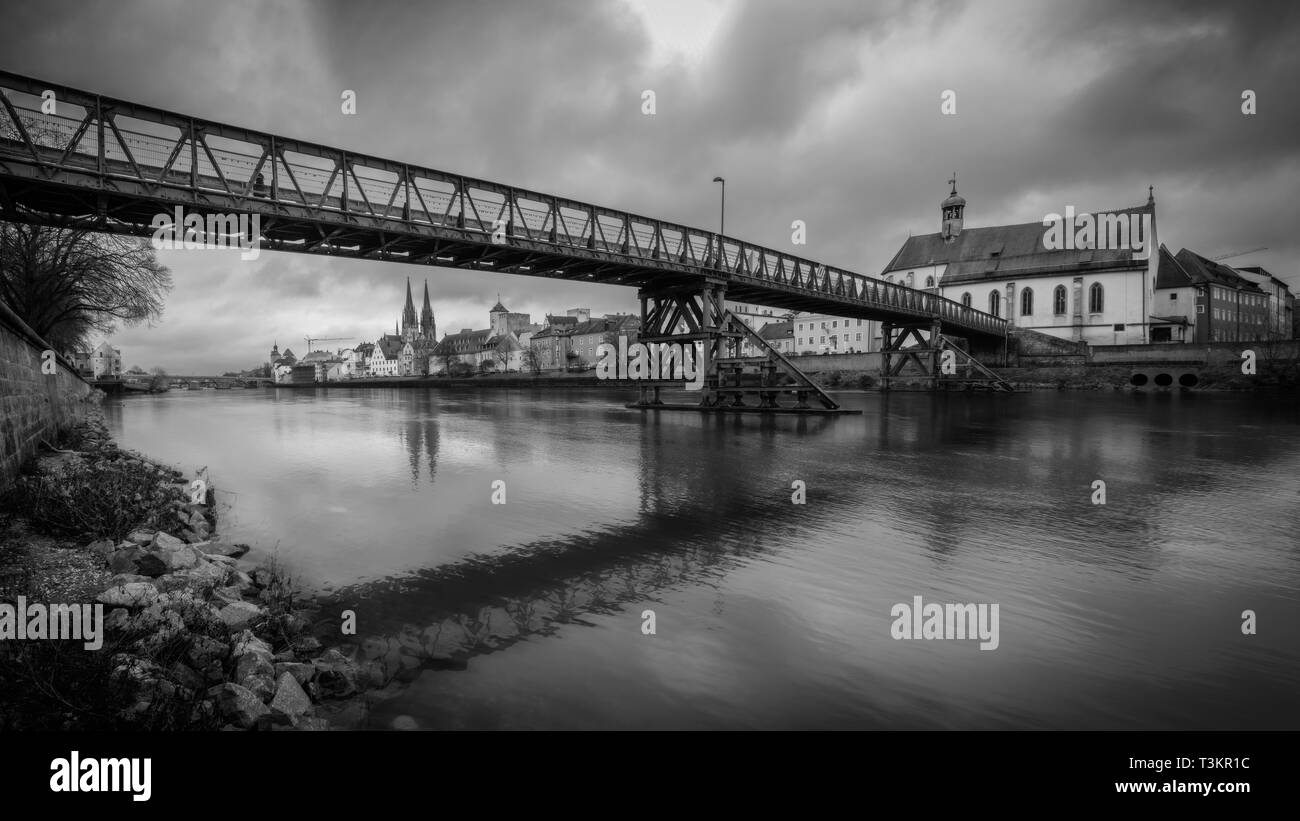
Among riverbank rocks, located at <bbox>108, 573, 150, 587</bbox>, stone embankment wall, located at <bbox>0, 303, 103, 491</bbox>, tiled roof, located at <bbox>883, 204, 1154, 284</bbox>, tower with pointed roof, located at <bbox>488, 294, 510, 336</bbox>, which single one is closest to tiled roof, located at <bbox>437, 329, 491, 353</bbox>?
tower with pointed roof, located at <bbox>488, 294, 510, 336</bbox>

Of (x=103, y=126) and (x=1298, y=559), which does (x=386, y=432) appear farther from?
(x=1298, y=559)

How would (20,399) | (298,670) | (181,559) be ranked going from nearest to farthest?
(298,670) → (181,559) → (20,399)

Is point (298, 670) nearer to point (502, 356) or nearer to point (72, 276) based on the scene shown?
point (72, 276)

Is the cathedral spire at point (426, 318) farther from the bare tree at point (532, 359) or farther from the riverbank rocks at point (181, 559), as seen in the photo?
the riverbank rocks at point (181, 559)

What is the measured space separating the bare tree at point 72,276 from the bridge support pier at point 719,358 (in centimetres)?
2983

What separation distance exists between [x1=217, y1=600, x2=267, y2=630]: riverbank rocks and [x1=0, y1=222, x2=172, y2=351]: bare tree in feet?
108

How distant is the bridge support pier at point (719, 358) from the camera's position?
95.0ft

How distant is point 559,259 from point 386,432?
1034 cm

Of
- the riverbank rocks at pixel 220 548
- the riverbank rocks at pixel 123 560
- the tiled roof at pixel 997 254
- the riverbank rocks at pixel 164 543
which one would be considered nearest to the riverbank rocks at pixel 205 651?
the riverbank rocks at pixel 123 560

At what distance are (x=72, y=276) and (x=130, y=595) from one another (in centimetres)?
4003

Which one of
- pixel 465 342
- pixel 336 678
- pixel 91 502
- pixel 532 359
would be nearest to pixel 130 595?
pixel 336 678

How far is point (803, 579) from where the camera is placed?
6332 millimetres

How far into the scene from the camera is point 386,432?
23.3 meters
